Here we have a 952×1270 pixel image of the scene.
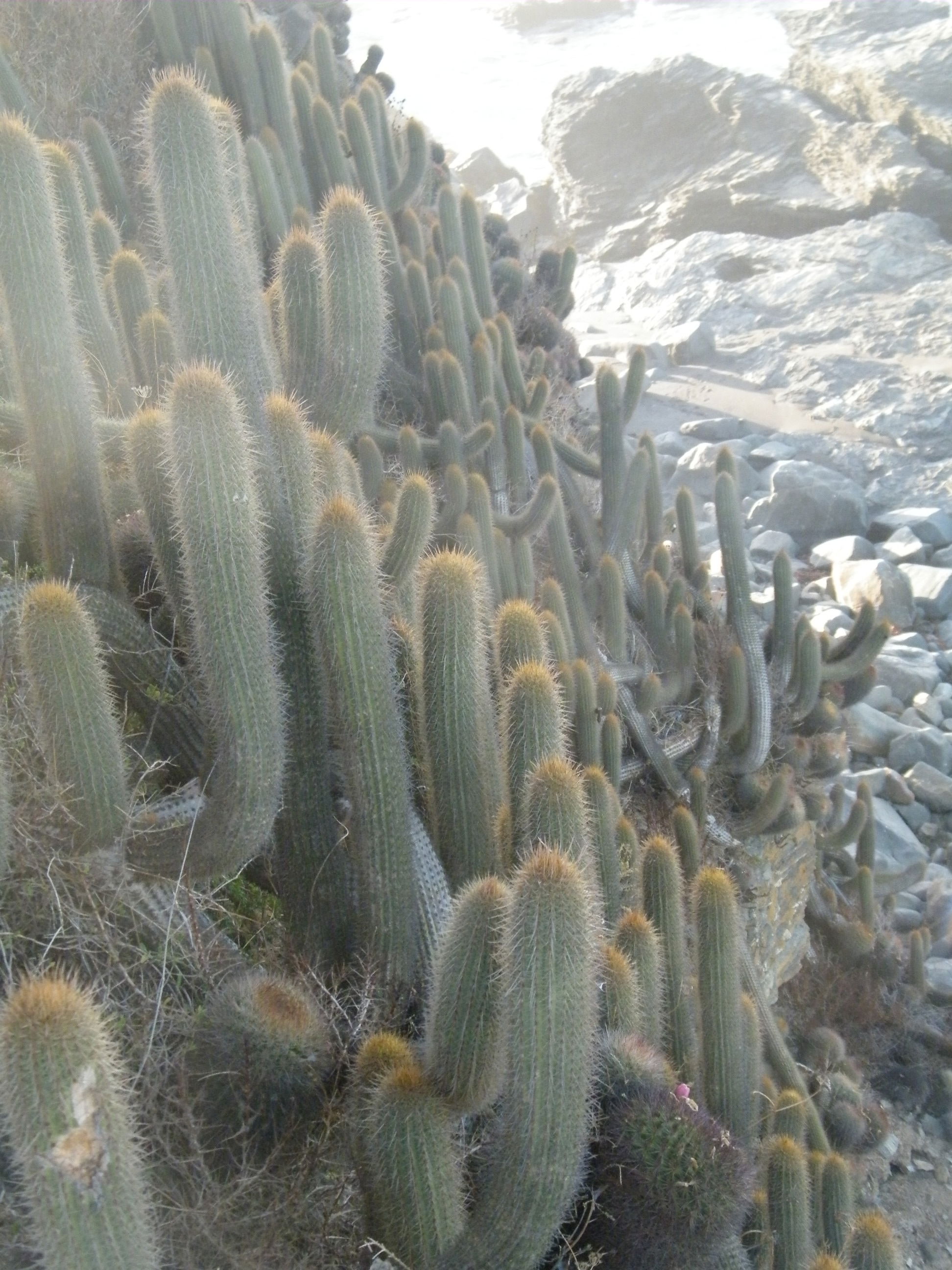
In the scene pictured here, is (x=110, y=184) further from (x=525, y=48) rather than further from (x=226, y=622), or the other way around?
(x=525, y=48)

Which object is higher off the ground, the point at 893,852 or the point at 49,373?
the point at 49,373

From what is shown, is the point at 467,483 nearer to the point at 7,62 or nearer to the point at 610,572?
the point at 610,572

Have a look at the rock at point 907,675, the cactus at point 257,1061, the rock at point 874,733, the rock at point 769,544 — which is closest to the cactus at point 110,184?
the cactus at point 257,1061

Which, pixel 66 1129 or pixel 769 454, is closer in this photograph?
pixel 66 1129

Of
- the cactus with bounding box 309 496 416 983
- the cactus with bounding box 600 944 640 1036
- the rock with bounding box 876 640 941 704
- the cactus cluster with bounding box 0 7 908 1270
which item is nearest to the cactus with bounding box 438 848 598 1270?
the cactus cluster with bounding box 0 7 908 1270

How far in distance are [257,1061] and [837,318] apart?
62.2 feet

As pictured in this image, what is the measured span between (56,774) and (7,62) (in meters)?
4.81

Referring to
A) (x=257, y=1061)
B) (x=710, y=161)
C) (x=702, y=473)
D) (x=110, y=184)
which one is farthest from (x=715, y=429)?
(x=257, y=1061)

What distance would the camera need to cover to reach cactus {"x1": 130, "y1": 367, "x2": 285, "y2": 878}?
273 centimetres

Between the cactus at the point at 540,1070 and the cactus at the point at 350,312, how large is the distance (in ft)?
7.91

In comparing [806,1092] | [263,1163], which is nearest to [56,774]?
[263,1163]

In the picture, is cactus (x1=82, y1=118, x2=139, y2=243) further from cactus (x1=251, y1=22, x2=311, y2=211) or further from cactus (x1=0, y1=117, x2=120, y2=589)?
cactus (x1=0, y1=117, x2=120, y2=589)

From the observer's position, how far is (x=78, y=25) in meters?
7.26

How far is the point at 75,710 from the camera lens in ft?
8.43
